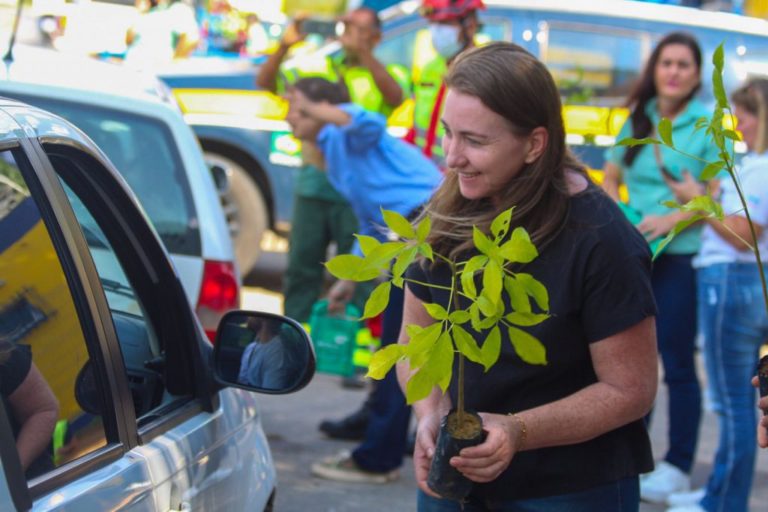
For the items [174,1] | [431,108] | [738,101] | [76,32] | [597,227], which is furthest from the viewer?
[174,1]

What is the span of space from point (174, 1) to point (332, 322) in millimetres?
6742

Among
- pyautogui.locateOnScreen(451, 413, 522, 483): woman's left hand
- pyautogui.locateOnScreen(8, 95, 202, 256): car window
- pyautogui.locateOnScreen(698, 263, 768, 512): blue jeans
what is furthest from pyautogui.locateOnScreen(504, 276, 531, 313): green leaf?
pyautogui.locateOnScreen(698, 263, 768, 512): blue jeans

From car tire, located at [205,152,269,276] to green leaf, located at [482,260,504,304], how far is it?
734cm

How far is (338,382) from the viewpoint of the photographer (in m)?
7.52

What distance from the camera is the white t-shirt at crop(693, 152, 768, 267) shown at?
4773mm

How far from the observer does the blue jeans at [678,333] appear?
5.35 meters

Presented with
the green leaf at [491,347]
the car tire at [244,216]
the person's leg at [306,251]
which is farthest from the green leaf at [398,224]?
the car tire at [244,216]

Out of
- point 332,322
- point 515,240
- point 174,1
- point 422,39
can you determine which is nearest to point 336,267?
point 515,240

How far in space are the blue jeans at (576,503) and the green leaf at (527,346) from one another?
0.44 metres

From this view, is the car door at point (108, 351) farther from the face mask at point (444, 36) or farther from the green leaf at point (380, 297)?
the face mask at point (444, 36)

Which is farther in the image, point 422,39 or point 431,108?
point 422,39

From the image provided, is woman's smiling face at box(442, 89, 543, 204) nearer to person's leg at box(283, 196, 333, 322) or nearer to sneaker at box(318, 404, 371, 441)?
sneaker at box(318, 404, 371, 441)

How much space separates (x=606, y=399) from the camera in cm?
258

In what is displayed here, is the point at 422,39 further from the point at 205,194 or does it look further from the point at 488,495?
the point at 488,495
